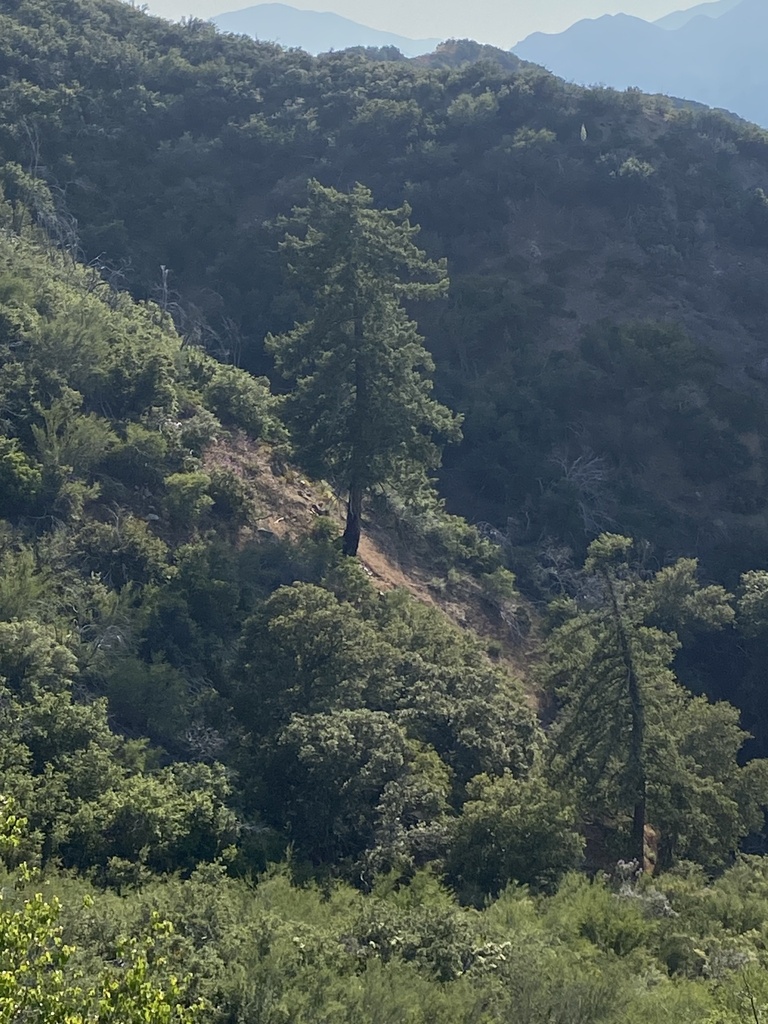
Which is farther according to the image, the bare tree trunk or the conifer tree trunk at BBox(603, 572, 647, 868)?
the bare tree trunk

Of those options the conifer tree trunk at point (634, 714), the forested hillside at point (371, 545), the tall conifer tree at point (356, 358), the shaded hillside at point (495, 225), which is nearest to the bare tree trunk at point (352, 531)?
the forested hillside at point (371, 545)

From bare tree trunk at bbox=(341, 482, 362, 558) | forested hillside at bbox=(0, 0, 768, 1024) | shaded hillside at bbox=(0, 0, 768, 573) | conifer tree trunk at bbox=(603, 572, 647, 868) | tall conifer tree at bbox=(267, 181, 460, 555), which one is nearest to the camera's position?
forested hillside at bbox=(0, 0, 768, 1024)

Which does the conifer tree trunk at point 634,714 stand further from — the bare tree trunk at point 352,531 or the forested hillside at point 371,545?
the bare tree trunk at point 352,531

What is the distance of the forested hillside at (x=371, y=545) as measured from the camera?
1188 centimetres

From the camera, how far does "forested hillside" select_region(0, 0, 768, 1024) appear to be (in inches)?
468

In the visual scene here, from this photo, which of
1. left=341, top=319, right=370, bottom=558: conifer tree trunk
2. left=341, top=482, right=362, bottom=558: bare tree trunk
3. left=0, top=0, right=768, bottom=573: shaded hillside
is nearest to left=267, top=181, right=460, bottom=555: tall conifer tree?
left=341, top=319, right=370, bottom=558: conifer tree trunk

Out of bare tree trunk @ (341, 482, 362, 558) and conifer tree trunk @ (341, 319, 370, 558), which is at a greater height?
conifer tree trunk @ (341, 319, 370, 558)

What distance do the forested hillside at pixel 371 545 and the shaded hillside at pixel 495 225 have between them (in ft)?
0.63

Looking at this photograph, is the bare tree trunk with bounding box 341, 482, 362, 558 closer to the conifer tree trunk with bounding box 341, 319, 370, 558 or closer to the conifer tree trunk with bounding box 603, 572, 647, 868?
the conifer tree trunk with bounding box 341, 319, 370, 558

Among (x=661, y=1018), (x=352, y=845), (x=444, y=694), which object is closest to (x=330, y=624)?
(x=444, y=694)

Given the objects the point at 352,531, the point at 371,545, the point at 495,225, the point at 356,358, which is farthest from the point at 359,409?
the point at 495,225

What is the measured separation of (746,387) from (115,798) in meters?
31.3

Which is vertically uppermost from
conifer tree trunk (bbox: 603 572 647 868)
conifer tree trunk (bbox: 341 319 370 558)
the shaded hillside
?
the shaded hillside

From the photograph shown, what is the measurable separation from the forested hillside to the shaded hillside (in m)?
0.19
